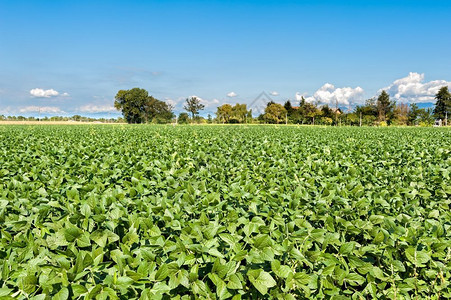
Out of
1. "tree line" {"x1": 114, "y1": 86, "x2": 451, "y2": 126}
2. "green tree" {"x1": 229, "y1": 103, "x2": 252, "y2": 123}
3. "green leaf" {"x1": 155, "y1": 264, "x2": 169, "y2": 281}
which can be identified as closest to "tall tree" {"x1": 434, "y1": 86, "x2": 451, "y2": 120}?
"tree line" {"x1": 114, "y1": 86, "x2": 451, "y2": 126}

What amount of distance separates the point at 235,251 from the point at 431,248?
1601mm

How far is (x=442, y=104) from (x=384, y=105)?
78.9 feet

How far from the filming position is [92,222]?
201 centimetres

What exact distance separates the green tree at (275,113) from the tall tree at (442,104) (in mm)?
55095

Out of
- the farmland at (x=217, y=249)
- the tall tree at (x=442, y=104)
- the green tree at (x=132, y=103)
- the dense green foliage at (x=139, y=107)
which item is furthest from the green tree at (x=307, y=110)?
the farmland at (x=217, y=249)

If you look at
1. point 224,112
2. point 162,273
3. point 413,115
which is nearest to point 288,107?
point 224,112

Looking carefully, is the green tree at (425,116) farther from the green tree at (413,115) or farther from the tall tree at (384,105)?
the tall tree at (384,105)

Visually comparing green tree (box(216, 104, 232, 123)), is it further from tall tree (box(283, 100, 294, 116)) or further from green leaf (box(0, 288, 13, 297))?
green leaf (box(0, 288, 13, 297))

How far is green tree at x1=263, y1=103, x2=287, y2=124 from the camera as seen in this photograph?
94.1 metres

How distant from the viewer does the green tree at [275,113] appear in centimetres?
9406

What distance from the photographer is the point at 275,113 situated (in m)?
94.1

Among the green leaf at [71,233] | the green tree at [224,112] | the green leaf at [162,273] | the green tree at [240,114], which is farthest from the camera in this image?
the green tree at [224,112]

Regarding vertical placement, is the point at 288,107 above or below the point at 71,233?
above

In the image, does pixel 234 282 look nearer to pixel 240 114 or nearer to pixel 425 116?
pixel 240 114
